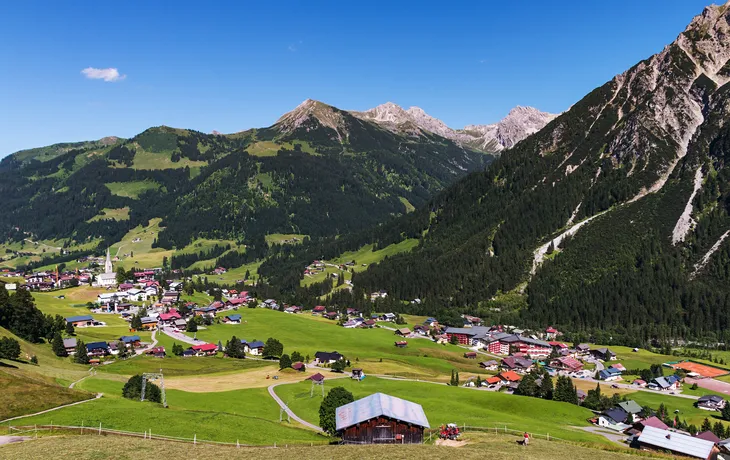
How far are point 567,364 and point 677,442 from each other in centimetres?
8765

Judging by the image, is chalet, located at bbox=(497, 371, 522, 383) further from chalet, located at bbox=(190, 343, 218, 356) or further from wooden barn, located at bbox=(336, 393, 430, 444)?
chalet, located at bbox=(190, 343, 218, 356)

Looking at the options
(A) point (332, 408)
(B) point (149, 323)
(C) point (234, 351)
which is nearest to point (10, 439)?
(A) point (332, 408)

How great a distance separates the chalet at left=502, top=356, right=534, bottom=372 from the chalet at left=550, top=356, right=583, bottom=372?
7400 mm

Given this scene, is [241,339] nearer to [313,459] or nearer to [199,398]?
[199,398]

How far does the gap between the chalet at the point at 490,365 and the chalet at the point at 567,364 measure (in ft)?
55.7

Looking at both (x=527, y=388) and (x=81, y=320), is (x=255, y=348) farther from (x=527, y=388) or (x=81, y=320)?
(x=527, y=388)

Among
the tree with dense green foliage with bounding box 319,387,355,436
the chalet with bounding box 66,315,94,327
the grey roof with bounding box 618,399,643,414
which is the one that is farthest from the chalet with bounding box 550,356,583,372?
the chalet with bounding box 66,315,94,327

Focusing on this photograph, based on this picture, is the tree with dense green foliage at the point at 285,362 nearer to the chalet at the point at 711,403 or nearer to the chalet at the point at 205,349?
the chalet at the point at 205,349

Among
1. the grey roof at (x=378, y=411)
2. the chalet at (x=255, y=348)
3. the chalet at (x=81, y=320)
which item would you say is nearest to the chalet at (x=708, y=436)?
the grey roof at (x=378, y=411)

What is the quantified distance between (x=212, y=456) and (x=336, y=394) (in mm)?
30139

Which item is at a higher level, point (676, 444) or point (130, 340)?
point (676, 444)

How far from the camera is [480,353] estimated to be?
180375mm

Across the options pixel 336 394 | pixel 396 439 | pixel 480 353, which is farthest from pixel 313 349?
pixel 396 439

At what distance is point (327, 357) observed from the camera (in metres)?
151
